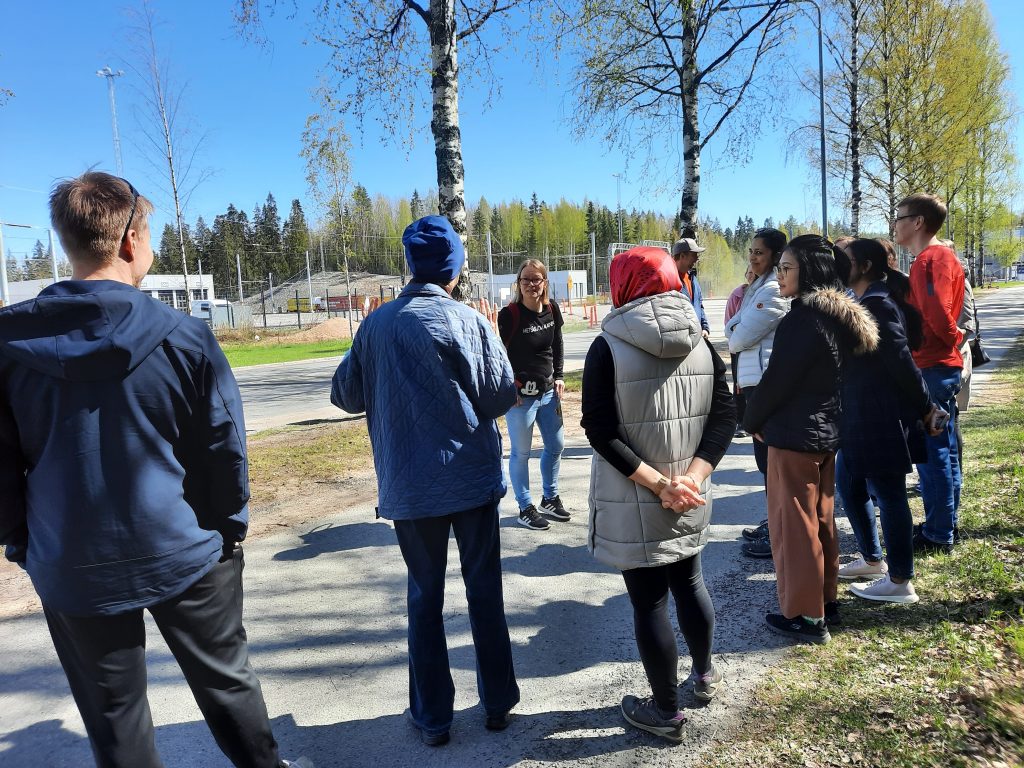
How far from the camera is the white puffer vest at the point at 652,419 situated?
237cm

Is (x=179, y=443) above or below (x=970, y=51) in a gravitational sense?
below

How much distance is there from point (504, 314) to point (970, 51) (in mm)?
23862

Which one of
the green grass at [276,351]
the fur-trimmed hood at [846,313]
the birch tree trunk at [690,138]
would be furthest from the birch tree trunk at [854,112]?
the green grass at [276,351]

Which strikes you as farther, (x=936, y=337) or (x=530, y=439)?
(x=530, y=439)

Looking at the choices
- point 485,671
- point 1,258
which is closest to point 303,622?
point 485,671

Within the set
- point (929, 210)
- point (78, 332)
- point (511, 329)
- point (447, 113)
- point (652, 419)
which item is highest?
point (447, 113)

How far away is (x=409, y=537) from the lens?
8.33ft

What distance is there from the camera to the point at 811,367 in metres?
2.97

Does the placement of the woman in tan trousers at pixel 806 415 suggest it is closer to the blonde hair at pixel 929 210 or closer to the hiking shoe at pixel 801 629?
the hiking shoe at pixel 801 629

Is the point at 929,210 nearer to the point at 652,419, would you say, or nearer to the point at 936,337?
the point at 936,337

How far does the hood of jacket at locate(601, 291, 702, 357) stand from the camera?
7.69 feet

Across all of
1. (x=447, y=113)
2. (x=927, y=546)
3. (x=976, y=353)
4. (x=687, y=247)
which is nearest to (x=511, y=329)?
(x=687, y=247)

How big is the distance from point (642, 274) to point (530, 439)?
2.81 m

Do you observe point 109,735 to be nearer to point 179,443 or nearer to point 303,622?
point 179,443
